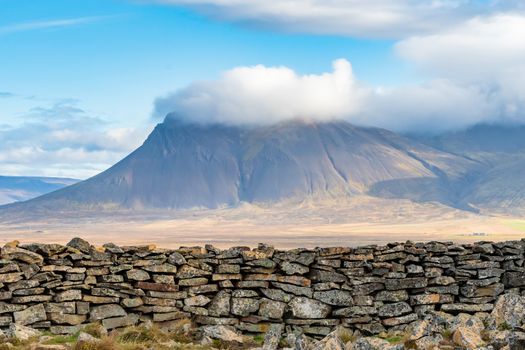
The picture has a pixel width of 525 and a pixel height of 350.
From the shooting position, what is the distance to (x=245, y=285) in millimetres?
16922

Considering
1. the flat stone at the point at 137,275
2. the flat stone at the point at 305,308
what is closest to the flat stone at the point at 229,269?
the flat stone at the point at 305,308

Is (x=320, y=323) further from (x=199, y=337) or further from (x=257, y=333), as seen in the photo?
(x=199, y=337)

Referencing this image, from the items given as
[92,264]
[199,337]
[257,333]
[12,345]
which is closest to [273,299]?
[257,333]

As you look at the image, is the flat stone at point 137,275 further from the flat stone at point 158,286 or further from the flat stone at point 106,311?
the flat stone at point 106,311

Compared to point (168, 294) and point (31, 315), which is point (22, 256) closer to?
point (31, 315)

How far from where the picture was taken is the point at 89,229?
18950cm

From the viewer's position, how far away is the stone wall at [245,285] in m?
16.0

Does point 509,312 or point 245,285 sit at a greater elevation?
point 245,285

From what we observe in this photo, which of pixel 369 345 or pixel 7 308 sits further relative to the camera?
pixel 7 308

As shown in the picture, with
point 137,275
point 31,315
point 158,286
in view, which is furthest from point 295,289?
point 31,315

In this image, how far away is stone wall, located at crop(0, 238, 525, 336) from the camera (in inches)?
631

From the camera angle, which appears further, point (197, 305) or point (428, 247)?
point (428, 247)

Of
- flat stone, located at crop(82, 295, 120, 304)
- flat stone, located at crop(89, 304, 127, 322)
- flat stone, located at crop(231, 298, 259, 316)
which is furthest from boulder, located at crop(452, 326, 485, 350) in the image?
flat stone, located at crop(82, 295, 120, 304)

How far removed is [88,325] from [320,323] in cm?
465
